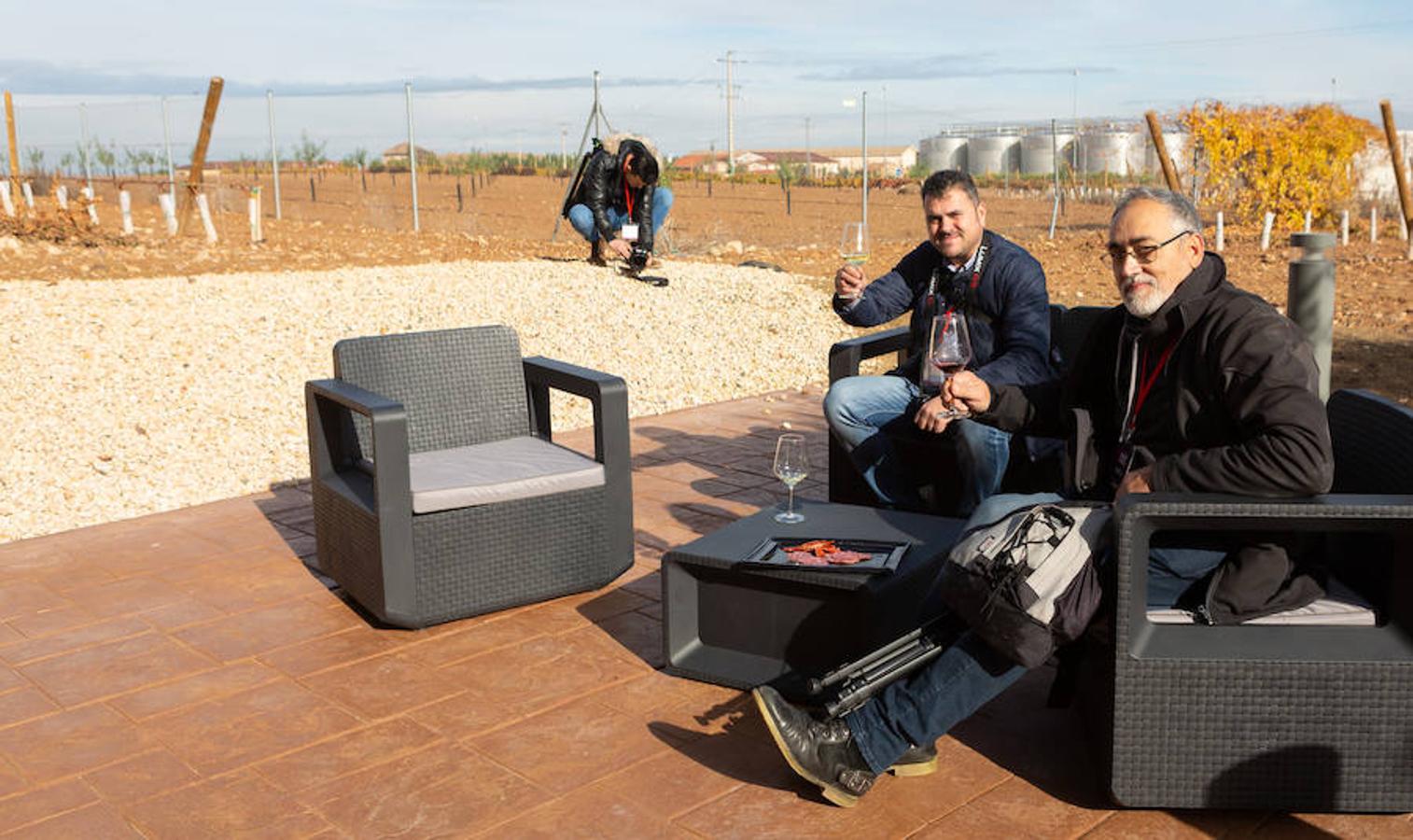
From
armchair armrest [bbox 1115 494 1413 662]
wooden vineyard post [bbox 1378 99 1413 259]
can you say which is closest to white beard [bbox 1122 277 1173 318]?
armchair armrest [bbox 1115 494 1413 662]

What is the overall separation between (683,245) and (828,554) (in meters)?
13.1

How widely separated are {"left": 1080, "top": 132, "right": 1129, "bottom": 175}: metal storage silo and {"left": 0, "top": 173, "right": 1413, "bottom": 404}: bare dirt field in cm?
162

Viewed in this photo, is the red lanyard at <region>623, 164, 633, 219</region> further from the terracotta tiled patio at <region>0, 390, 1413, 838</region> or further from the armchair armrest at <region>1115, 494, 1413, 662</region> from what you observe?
the armchair armrest at <region>1115, 494, 1413, 662</region>

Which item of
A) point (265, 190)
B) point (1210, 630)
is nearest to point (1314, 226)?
point (1210, 630)

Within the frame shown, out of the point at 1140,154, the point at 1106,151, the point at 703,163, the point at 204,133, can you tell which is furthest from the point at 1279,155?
the point at 703,163

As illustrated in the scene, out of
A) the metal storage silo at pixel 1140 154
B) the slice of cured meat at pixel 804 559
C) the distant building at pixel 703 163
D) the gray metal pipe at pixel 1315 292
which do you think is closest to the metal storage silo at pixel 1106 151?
the metal storage silo at pixel 1140 154

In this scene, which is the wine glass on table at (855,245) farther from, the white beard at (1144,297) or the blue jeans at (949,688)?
the blue jeans at (949,688)

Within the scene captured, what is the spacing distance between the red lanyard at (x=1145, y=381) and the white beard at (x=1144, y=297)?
0.27 ft

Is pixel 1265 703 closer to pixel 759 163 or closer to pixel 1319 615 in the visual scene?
pixel 1319 615

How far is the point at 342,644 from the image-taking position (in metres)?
3.63

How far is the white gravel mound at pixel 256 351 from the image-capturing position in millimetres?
5773

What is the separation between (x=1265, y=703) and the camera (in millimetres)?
2459

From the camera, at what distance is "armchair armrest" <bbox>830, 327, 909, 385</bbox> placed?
451 centimetres

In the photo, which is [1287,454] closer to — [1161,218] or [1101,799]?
[1161,218]
